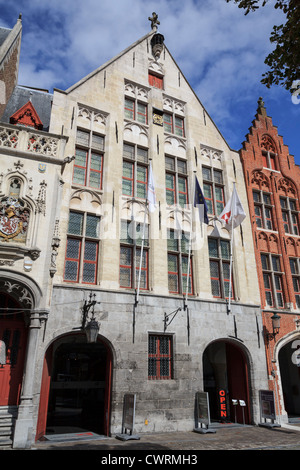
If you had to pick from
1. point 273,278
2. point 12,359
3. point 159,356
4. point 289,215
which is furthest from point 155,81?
point 12,359

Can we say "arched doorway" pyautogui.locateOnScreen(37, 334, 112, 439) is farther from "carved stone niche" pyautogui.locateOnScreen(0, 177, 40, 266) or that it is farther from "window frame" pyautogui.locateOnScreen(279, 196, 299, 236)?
"window frame" pyautogui.locateOnScreen(279, 196, 299, 236)

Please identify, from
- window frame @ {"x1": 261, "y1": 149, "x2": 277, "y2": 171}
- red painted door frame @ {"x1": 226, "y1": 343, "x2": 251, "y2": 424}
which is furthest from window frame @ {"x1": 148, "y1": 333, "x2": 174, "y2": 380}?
window frame @ {"x1": 261, "y1": 149, "x2": 277, "y2": 171}

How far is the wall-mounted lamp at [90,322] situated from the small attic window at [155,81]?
1236 cm

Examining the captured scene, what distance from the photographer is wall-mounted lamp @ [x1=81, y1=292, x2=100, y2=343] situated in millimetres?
11055

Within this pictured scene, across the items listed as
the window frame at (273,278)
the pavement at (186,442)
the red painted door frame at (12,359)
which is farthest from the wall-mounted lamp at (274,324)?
the red painted door frame at (12,359)

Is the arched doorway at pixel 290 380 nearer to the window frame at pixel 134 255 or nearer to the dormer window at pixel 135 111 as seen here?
the window frame at pixel 134 255

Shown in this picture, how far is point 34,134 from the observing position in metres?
12.4

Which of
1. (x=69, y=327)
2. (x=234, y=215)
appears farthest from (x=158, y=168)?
(x=69, y=327)

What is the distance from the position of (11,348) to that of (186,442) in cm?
646

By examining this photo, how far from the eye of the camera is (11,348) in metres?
10.9

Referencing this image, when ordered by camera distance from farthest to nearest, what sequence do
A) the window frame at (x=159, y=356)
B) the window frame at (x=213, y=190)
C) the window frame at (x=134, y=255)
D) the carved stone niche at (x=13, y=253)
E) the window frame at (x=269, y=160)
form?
the window frame at (x=269, y=160) → the window frame at (x=213, y=190) → the window frame at (x=134, y=255) → the window frame at (x=159, y=356) → the carved stone niche at (x=13, y=253)

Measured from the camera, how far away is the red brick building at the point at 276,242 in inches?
641

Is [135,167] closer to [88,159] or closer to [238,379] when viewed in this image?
A: [88,159]
